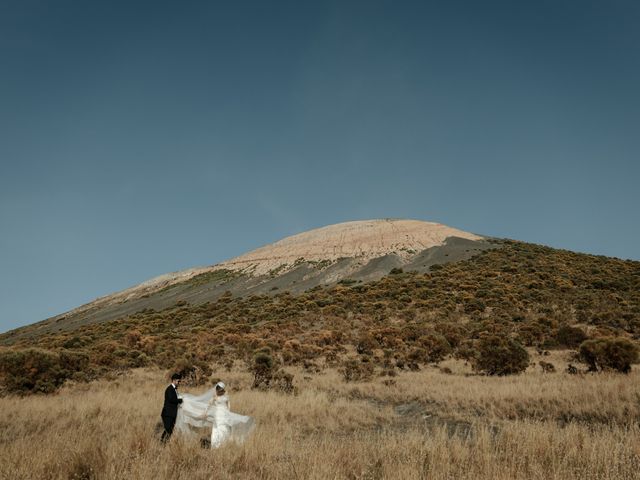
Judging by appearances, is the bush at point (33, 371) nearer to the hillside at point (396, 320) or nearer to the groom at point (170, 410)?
the hillside at point (396, 320)

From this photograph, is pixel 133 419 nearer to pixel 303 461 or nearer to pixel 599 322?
pixel 303 461

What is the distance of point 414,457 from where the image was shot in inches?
230

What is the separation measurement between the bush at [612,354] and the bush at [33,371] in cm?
2198

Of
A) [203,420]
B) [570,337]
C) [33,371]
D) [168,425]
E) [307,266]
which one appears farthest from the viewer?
[307,266]

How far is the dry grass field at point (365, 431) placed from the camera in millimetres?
5500

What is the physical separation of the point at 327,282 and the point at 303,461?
48.0 metres

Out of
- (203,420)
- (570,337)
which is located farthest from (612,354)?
(203,420)

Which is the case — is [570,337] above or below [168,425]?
above

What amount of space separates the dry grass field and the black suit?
0.44m

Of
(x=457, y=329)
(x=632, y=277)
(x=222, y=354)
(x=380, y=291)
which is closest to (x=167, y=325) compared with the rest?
(x=222, y=354)

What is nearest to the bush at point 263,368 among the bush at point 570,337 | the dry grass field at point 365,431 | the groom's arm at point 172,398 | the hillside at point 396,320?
the dry grass field at point 365,431

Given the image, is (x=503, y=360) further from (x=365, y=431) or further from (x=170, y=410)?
(x=170, y=410)

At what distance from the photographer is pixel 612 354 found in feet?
54.0

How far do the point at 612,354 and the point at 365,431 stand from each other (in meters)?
12.0
